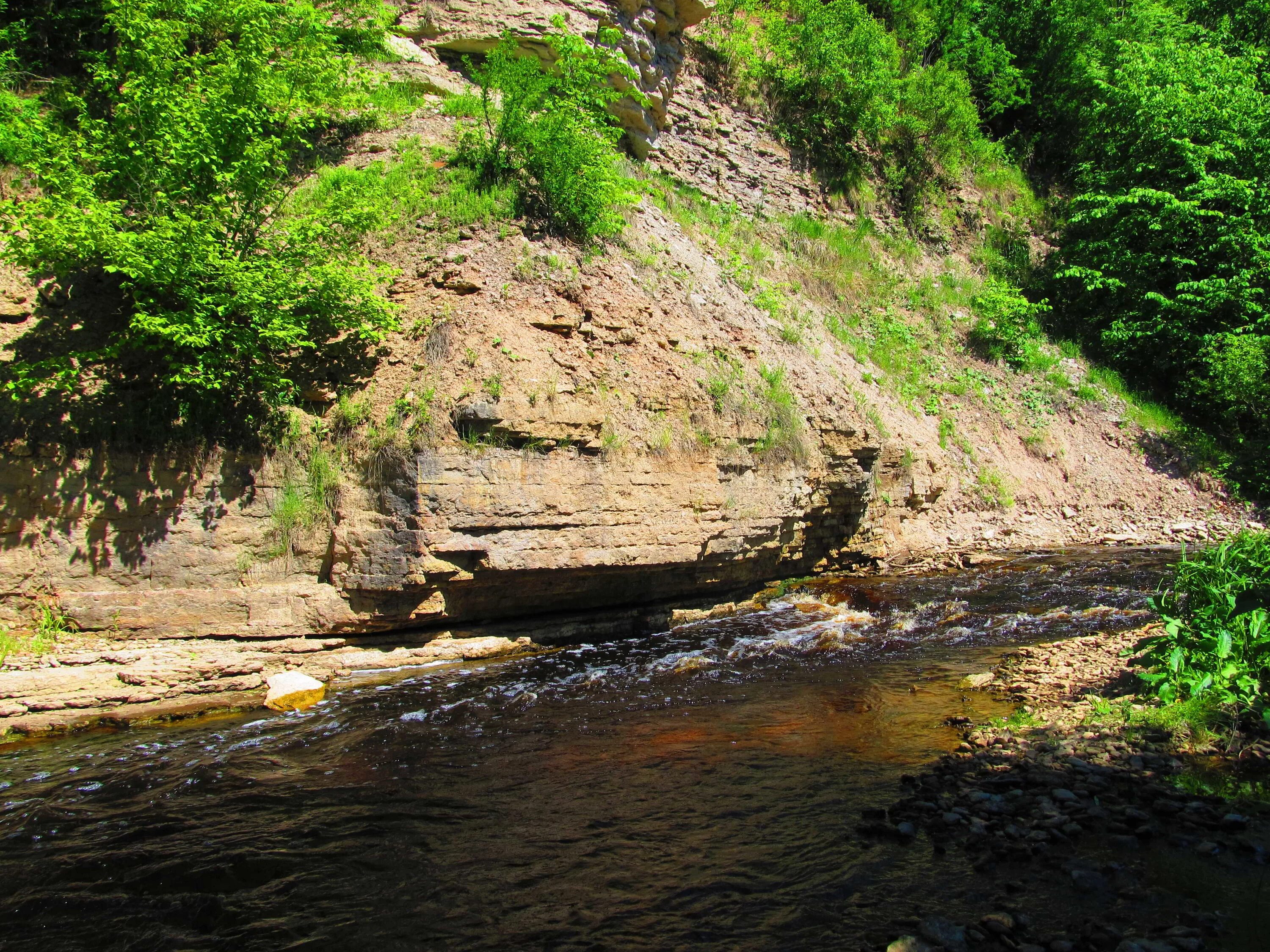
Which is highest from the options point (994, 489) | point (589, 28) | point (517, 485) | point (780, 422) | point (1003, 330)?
point (589, 28)

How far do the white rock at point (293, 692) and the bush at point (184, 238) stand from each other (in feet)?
10.5

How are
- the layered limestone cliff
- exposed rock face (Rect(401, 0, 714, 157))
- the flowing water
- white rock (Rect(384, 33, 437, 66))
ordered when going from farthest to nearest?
1. exposed rock face (Rect(401, 0, 714, 157))
2. white rock (Rect(384, 33, 437, 66))
3. the layered limestone cliff
4. the flowing water

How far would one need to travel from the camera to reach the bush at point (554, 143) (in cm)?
1248

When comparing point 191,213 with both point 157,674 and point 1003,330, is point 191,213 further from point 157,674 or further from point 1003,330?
point 1003,330

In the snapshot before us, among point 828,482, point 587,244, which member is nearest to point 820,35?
point 587,244

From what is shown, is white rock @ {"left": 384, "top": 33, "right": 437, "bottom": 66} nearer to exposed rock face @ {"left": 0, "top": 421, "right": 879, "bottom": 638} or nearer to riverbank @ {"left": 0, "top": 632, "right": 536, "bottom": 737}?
exposed rock face @ {"left": 0, "top": 421, "right": 879, "bottom": 638}

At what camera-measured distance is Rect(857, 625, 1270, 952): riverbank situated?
139 inches

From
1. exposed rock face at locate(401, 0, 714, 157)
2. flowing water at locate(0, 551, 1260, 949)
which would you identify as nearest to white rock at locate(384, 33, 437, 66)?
exposed rock face at locate(401, 0, 714, 157)

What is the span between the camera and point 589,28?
15930mm

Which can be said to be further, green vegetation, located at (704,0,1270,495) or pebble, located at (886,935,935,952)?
green vegetation, located at (704,0,1270,495)

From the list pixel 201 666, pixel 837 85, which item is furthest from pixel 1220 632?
pixel 837 85

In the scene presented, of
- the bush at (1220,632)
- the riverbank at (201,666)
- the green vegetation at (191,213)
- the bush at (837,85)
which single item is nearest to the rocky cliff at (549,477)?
the riverbank at (201,666)

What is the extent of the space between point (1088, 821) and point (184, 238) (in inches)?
376

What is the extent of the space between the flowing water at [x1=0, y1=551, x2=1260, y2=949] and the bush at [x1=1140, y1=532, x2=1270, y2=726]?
1.58m
